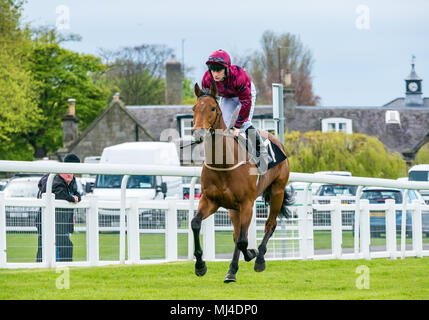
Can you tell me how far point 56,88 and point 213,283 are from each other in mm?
50228

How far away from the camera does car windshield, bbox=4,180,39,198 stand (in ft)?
70.3

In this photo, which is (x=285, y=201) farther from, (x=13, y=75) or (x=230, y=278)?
(x=13, y=75)

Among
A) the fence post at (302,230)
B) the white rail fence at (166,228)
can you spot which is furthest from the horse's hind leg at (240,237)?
the fence post at (302,230)

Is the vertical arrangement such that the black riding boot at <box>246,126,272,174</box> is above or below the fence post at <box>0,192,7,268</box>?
above

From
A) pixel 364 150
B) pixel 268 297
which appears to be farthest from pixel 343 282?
pixel 364 150

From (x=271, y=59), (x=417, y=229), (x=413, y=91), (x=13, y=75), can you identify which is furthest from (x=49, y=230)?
(x=413, y=91)

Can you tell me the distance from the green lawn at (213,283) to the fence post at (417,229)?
3478 millimetres

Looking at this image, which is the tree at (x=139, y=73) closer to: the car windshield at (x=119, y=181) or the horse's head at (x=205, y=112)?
the car windshield at (x=119, y=181)

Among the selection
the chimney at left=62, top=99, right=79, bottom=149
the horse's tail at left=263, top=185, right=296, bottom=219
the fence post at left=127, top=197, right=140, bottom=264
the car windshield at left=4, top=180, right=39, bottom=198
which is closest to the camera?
the horse's tail at left=263, top=185, right=296, bottom=219

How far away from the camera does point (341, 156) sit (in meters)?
39.5

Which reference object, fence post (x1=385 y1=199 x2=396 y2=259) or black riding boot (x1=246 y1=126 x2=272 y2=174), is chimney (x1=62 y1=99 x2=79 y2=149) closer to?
fence post (x1=385 y1=199 x2=396 y2=259)

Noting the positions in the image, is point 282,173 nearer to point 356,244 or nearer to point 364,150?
point 356,244

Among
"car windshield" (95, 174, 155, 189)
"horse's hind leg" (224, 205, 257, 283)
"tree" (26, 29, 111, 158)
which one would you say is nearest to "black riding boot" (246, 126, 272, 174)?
"horse's hind leg" (224, 205, 257, 283)

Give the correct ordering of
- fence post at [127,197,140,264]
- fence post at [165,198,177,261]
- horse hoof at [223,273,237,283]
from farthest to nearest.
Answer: fence post at [165,198,177,261] → fence post at [127,197,140,264] → horse hoof at [223,273,237,283]
